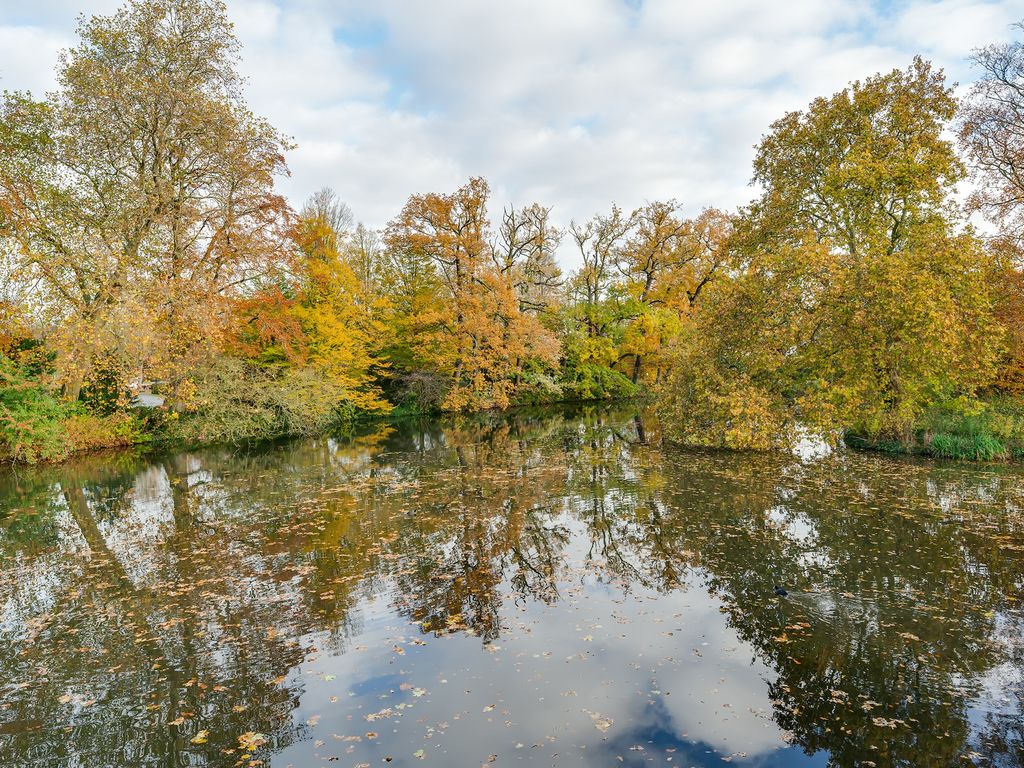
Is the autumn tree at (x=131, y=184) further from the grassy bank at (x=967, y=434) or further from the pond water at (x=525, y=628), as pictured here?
the grassy bank at (x=967, y=434)

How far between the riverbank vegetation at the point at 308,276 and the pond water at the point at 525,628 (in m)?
3.80

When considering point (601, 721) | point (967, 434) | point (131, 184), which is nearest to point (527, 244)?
point (131, 184)

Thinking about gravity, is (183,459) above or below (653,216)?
below

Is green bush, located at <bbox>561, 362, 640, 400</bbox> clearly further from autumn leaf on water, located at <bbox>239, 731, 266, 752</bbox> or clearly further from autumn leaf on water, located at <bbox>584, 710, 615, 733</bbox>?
autumn leaf on water, located at <bbox>239, 731, 266, 752</bbox>

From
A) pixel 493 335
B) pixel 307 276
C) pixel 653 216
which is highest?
pixel 653 216

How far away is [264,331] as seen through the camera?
75.2 ft

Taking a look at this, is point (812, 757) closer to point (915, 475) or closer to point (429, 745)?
point (429, 745)

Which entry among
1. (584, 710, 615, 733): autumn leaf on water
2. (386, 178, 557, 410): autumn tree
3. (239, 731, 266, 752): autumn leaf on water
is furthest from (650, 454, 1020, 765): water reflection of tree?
(386, 178, 557, 410): autumn tree

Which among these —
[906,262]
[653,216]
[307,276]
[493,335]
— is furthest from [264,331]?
[653,216]

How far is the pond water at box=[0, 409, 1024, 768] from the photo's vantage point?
15.2ft

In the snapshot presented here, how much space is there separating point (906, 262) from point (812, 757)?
14.1 metres

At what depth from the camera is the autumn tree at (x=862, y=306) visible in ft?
47.1

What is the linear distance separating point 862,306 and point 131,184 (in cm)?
2395

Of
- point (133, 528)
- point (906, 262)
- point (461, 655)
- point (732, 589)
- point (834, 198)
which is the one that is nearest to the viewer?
point (461, 655)
